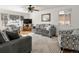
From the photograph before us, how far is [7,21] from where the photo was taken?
9.12 metres

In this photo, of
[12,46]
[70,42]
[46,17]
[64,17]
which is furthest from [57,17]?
[12,46]

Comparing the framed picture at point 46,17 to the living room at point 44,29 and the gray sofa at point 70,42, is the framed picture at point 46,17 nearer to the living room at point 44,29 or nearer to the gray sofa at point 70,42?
the living room at point 44,29

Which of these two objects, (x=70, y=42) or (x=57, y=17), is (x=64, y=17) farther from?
(x=70, y=42)

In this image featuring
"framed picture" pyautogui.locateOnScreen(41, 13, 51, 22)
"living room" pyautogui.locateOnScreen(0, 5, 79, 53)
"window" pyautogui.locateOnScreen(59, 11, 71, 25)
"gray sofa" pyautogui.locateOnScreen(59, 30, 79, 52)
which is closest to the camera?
"living room" pyautogui.locateOnScreen(0, 5, 79, 53)

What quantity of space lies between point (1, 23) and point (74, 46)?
Result: 650 centimetres

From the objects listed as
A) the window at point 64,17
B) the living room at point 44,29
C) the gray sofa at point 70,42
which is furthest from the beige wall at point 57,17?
the gray sofa at point 70,42

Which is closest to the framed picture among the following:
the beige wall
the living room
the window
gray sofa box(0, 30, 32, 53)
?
the living room

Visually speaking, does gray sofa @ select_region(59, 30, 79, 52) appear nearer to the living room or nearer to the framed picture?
the living room

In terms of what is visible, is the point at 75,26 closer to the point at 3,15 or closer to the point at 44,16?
the point at 44,16

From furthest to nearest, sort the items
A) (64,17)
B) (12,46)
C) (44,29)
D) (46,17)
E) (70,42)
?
1. (46,17)
2. (44,29)
3. (64,17)
4. (70,42)
5. (12,46)

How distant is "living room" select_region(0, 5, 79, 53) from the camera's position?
128 inches

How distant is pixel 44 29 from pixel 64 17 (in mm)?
1665

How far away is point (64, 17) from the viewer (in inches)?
282
